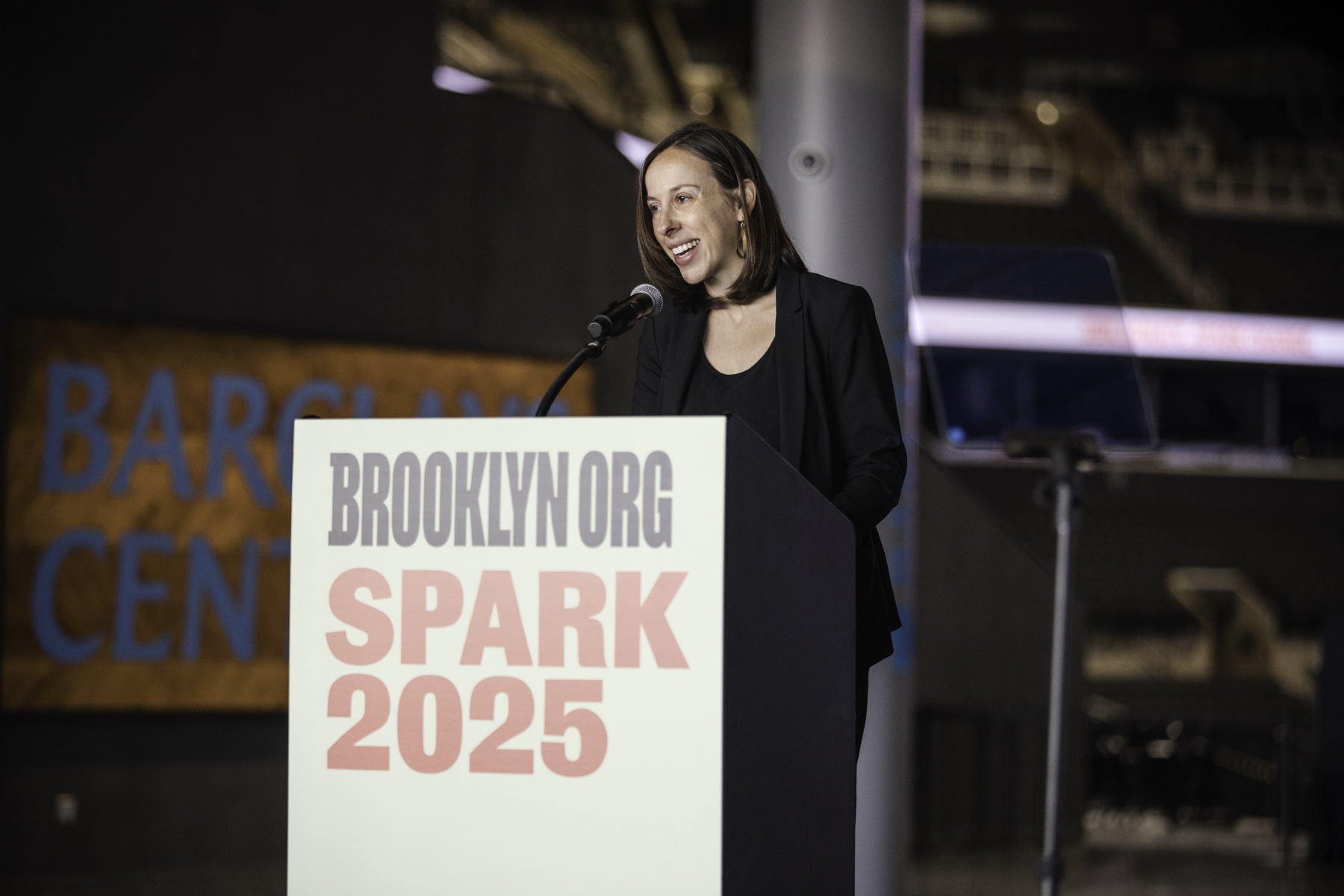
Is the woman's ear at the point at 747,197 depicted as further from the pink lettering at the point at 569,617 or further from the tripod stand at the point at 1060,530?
the tripod stand at the point at 1060,530

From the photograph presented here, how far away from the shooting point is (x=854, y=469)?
5.50 feet

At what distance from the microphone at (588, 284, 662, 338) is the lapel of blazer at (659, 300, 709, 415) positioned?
4 centimetres

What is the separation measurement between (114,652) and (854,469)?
383cm

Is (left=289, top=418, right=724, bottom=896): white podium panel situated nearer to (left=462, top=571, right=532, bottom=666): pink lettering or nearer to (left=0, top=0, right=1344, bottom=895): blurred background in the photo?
(left=462, top=571, right=532, bottom=666): pink lettering

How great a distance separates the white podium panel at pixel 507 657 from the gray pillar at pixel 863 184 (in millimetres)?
2236

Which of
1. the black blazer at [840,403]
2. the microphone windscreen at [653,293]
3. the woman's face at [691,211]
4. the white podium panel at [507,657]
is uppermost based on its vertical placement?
the woman's face at [691,211]

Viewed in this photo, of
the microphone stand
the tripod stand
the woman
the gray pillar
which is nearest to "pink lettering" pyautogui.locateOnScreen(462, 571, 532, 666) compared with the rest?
the microphone stand

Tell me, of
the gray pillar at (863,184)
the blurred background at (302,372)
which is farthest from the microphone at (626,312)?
the gray pillar at (863,184)

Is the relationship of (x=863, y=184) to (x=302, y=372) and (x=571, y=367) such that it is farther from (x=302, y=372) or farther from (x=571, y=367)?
(x=302, y=372)

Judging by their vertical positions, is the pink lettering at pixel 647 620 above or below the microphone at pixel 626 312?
below

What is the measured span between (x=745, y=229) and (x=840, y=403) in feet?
0.89

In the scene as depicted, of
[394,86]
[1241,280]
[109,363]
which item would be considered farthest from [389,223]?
[1241,280]

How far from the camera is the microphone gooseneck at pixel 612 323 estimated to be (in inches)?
61.6

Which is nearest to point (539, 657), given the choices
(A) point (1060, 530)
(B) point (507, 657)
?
(B) point (507, 657)
